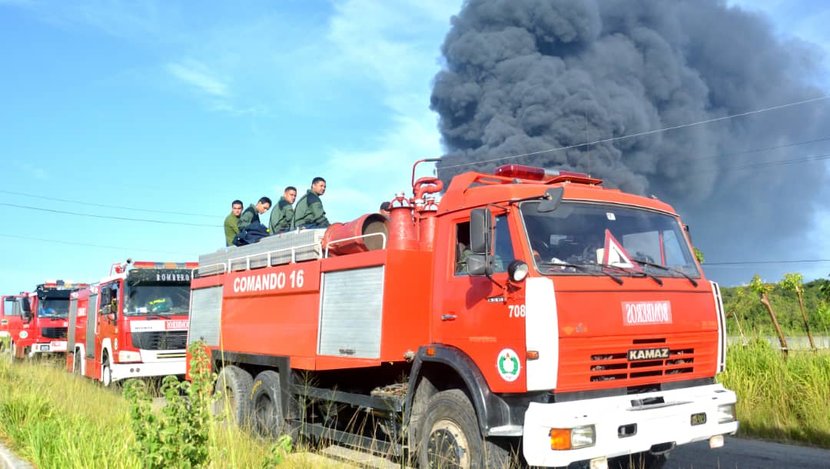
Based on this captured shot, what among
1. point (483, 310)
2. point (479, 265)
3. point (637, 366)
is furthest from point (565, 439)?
point (479, 265)

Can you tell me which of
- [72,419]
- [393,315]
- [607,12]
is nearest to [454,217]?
[393,315]

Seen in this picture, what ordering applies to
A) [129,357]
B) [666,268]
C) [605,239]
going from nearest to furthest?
[605,239], [666,268], [129,357]

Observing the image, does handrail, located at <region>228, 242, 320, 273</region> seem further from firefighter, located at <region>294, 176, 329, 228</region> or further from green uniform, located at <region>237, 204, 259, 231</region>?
green uniform, located at <region>237, 204, 259, 231</region>

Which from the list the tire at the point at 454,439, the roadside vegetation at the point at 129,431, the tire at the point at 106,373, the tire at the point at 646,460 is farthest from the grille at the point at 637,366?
the tire at the point at 106,373

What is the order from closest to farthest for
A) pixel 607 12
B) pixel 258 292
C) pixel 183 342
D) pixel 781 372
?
pixel 258 292 < pixel 781 372 < pixel 183 342 < pixel 607 12

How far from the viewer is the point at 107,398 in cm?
996

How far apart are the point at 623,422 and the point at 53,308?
2207 cm

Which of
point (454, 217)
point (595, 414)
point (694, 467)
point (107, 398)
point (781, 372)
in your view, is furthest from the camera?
point (107, 398)

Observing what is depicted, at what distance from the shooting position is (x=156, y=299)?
1390 cm

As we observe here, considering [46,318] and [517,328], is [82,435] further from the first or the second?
[46,318]

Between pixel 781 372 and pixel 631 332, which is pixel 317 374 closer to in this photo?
pixel 631 332

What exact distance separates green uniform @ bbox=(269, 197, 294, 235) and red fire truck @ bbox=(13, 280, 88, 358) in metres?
15.1

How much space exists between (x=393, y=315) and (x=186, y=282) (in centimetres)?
931

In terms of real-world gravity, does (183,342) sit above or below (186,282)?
below
